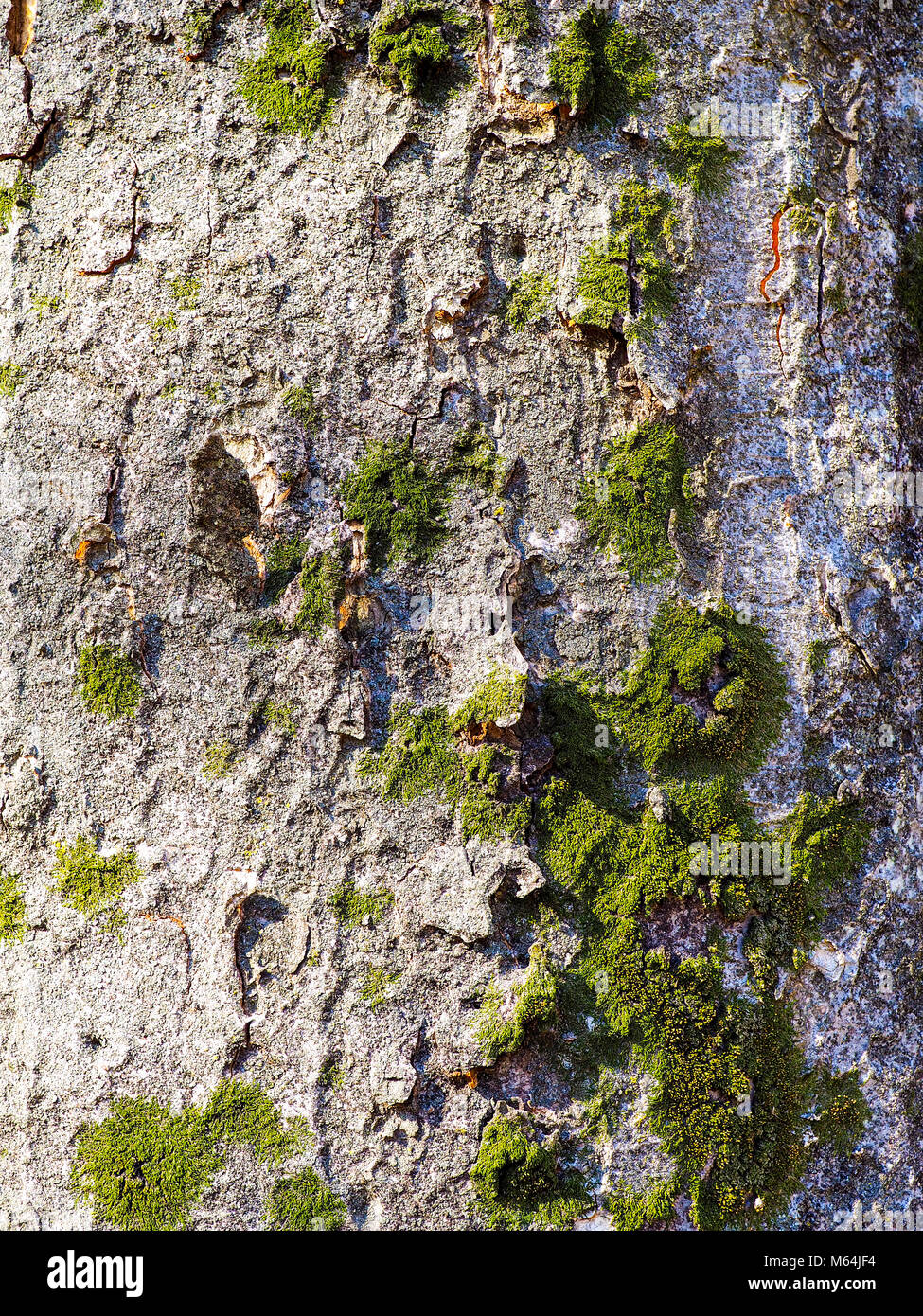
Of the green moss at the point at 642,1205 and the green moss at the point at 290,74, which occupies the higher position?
the green moss at the point at 290,74

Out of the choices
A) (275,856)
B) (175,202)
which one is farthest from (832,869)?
(175,202)

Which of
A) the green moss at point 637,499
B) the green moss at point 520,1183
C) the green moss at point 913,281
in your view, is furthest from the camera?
the green moss at point 913,281

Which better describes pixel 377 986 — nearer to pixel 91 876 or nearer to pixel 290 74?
pixel 91 876

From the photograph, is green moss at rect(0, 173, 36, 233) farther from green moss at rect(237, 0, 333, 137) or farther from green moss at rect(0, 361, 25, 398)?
green moss at rect(237, 0, 333, 137)

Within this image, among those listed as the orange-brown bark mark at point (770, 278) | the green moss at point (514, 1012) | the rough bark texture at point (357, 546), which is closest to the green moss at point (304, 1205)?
the rough bark texture at point (357, 546)

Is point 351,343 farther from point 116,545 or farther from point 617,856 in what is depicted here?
point 617,856

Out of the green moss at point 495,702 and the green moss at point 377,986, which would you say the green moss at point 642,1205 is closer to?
the green moss at point 377,986
